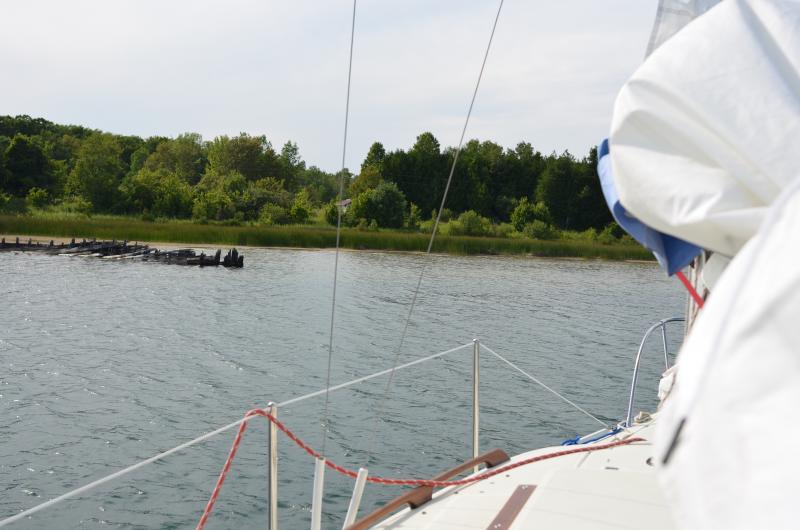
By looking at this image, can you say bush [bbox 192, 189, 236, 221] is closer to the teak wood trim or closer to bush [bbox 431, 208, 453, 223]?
bush [bbox 431, 208, 453, 223]

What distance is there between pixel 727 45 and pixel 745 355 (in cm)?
85

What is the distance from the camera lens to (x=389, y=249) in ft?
137

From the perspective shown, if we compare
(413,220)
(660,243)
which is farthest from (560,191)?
(660,243)

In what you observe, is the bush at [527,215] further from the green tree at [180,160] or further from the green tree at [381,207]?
the green tree at [180,160]

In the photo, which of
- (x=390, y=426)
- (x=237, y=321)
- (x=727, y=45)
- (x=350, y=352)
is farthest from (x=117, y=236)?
(x=727, y=45)

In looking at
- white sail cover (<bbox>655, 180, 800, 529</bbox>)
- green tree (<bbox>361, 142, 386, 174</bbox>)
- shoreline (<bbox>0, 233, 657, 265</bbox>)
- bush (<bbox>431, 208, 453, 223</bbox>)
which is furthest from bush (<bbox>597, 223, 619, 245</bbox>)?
white sail cover (<bbox>655, 180, 800, 529</bbox>)

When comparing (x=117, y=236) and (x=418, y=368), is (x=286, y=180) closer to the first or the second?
(x=117, y=236)

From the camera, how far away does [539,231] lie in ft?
165

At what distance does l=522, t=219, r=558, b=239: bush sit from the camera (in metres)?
50.4

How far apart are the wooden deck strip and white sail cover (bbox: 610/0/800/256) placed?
3.84 feet

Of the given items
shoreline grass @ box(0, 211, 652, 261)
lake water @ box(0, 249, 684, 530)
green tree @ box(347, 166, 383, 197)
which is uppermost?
green tree @ box(347, 166, 383, 197)

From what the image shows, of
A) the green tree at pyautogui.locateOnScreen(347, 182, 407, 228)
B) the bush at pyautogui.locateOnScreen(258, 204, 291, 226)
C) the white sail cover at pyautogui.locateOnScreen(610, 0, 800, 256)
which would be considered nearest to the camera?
the white sail cover at pyautogui.locateOnScreen(610, 0, 800, 256)

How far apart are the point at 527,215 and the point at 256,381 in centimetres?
4322

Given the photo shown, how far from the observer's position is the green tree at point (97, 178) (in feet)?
159
